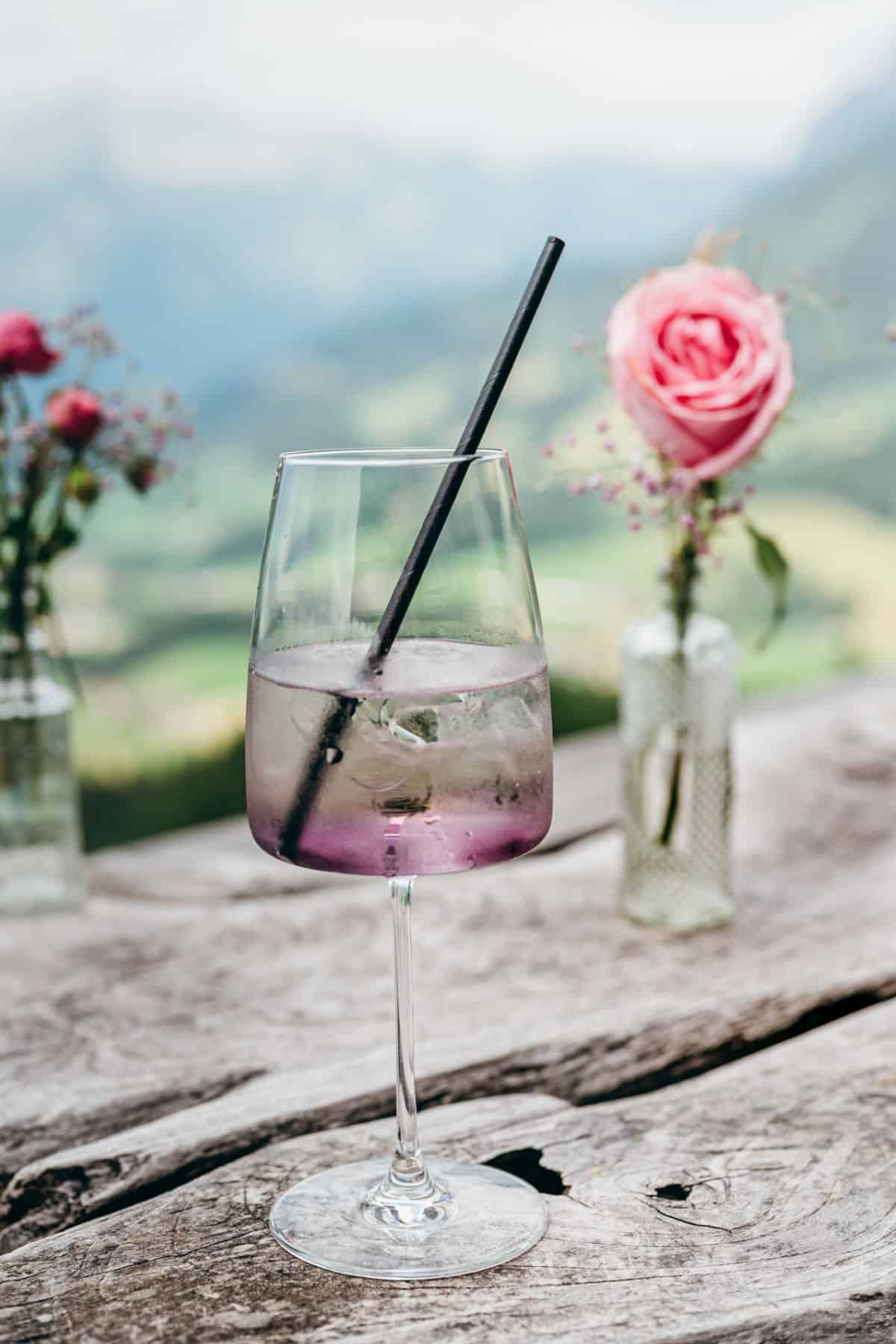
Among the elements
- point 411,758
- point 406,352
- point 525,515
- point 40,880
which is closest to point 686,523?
point 411,758

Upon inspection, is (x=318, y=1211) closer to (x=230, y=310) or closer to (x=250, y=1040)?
(x=250, y=1040)

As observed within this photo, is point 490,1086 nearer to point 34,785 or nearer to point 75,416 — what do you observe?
point 34,785

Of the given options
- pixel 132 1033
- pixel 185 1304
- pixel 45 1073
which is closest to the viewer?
pixel 185 1304

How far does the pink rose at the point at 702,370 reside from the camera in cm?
171

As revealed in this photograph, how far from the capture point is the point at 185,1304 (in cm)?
106

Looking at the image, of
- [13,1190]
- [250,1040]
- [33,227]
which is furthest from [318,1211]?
[33,227]

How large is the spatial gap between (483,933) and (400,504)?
3.01ft

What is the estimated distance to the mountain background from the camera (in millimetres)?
3971

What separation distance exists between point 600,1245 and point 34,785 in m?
1.11

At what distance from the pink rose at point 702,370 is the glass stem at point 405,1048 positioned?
766 millimetres

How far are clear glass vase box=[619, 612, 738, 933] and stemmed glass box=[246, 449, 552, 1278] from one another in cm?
78

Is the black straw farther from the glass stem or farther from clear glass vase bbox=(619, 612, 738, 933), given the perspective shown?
clear glass vase bbox=(619, 612, 738, 933)

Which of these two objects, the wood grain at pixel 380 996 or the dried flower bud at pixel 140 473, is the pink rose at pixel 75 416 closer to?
the dried flower bud at pixel 140 473

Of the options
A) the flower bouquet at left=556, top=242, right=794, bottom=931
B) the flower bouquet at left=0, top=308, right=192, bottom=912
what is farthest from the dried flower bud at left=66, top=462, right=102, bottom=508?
the flower bouquet at left=556, top=242, right=794, bottom=931
